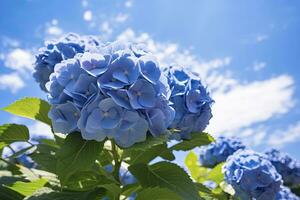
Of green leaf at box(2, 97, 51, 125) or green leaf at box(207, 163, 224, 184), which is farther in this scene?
green leaf at box(207, 163, 224, 184)

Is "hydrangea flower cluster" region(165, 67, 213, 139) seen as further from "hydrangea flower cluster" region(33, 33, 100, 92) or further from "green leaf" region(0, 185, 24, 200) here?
"green leaf" region(0, 185, 24, 200)

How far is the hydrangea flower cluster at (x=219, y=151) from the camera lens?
3818 mm

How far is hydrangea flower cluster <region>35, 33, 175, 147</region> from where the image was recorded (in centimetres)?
166

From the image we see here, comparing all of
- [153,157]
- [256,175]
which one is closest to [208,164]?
[256,175]

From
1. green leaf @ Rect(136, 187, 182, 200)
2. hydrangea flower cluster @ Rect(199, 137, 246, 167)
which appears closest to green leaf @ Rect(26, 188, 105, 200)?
green leaf @ Rect(136, 187, 182, 200)

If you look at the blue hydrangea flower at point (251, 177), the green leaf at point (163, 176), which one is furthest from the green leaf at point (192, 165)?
Answer: the green leaf at point (163, 176)

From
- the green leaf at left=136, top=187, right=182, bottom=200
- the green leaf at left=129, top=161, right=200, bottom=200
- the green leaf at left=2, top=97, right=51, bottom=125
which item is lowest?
the green leaf at left=136, top=187, right=182, bottom=200

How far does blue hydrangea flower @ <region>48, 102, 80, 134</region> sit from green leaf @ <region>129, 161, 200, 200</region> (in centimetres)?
40

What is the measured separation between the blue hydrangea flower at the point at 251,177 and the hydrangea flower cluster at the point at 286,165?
7.31 feet

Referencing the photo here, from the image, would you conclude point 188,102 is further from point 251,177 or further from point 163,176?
point 251,177

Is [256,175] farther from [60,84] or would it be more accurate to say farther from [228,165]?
[60,84]

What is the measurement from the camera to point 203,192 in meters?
2.33

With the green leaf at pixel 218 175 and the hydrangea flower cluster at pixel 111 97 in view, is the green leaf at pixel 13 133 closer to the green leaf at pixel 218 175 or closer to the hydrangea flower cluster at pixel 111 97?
the hydrangea flower cluster at pixel 111 97

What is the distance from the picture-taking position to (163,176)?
79.5 inches
